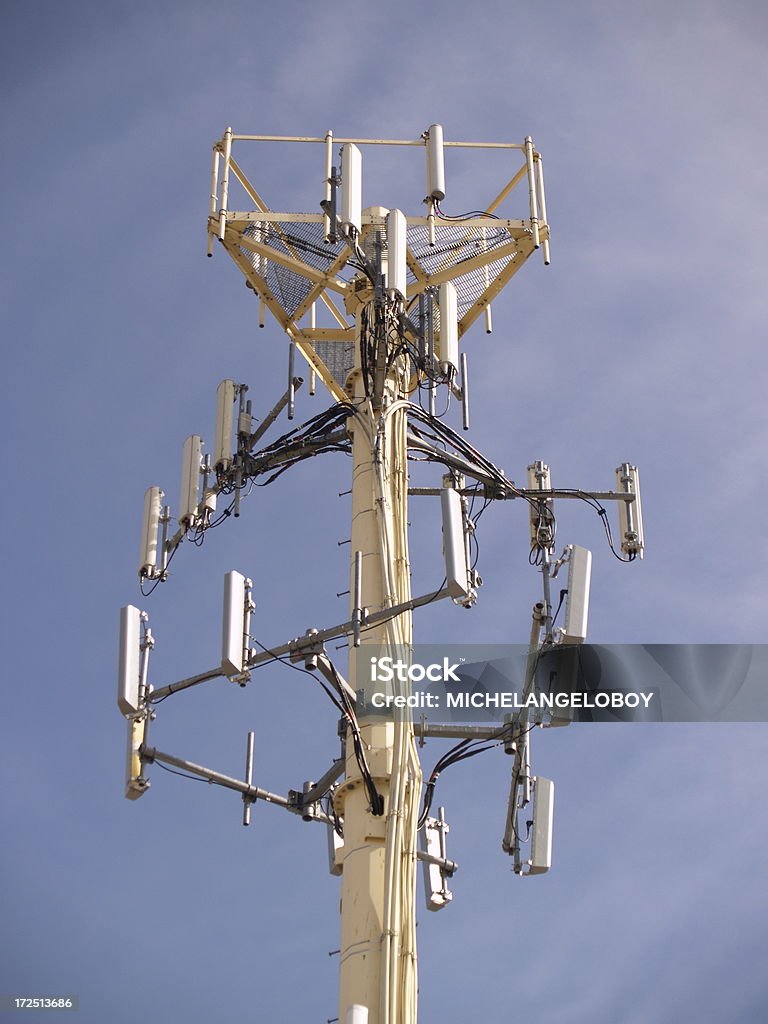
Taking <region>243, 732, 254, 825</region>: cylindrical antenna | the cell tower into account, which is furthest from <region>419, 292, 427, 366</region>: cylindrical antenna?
<region>243, 732, 254, 825</region>: cylindrical antenna

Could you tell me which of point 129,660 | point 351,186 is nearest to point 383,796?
point 129,660

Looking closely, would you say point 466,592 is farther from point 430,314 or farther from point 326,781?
point 430,314

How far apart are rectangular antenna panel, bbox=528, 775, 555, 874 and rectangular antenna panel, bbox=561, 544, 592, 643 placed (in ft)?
6.93

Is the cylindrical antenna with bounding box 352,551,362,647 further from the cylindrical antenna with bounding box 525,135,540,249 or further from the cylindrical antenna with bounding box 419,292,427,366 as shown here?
the cylindrical antenna with bounding box 525,135,540,249

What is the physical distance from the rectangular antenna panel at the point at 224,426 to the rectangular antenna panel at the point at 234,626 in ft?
11.2

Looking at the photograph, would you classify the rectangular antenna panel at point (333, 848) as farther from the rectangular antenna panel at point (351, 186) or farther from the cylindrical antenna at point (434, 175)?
the cylindrical antenna at point (434, 175)

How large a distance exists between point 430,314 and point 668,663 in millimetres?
5340

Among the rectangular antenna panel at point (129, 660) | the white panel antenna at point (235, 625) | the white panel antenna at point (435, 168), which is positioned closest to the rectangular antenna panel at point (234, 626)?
the white panel antenna at point (235, 625)

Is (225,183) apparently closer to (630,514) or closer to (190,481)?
(190,481)

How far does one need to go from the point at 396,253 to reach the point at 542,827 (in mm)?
6511

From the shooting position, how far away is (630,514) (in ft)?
61.3

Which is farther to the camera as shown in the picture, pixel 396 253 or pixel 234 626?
pixel 396 253

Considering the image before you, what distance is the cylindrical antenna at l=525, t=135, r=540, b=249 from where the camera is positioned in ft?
61.1

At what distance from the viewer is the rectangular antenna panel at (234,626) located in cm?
1427
